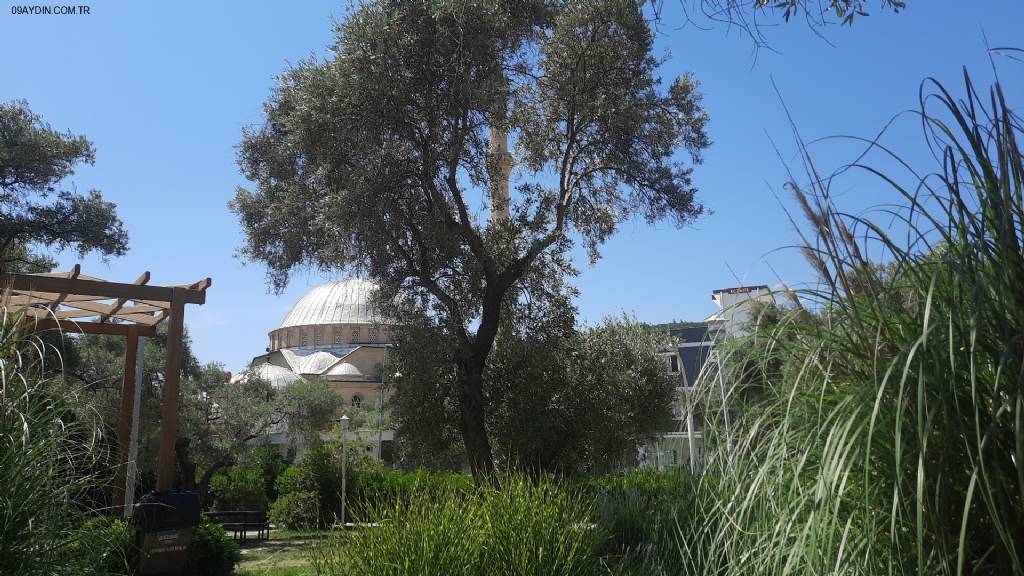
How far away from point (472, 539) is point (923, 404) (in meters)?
3.37

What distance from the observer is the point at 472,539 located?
4816mm

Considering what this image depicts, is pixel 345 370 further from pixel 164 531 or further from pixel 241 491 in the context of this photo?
pixel 164 531

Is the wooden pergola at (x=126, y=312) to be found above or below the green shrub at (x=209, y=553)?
above

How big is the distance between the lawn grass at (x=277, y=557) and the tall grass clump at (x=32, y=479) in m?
4.55

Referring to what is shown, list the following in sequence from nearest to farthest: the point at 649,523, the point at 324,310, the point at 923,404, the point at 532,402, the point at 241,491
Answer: the point at 923,404 < the point at 649,523 < the point at 532,402 < the point at 241,491 < the point at 324,310

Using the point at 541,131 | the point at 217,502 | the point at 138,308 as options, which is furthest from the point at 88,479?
the point at 217,502

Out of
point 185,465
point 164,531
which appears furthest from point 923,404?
point 185,465

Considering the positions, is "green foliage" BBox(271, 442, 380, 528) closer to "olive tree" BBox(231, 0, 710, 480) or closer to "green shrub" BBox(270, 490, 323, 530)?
"green shrub" BBox(270, 490, 323, 530)

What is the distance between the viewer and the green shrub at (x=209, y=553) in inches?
372

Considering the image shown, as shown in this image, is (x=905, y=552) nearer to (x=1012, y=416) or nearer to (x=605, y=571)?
(x=1012, y=416)

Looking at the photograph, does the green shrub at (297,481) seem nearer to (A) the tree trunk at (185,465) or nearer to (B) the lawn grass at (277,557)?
(B) the lawn grass at (277,557)

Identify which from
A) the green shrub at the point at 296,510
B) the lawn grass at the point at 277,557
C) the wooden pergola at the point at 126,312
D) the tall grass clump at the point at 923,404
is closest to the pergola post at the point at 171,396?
the wooden pergola at the point at 126,312

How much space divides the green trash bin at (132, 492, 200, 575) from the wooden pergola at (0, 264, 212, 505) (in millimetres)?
470

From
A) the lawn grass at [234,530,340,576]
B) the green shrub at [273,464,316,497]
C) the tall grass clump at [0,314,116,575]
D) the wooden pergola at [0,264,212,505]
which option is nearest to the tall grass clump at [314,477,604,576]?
the tall grass clump at [0,314,116,575]
